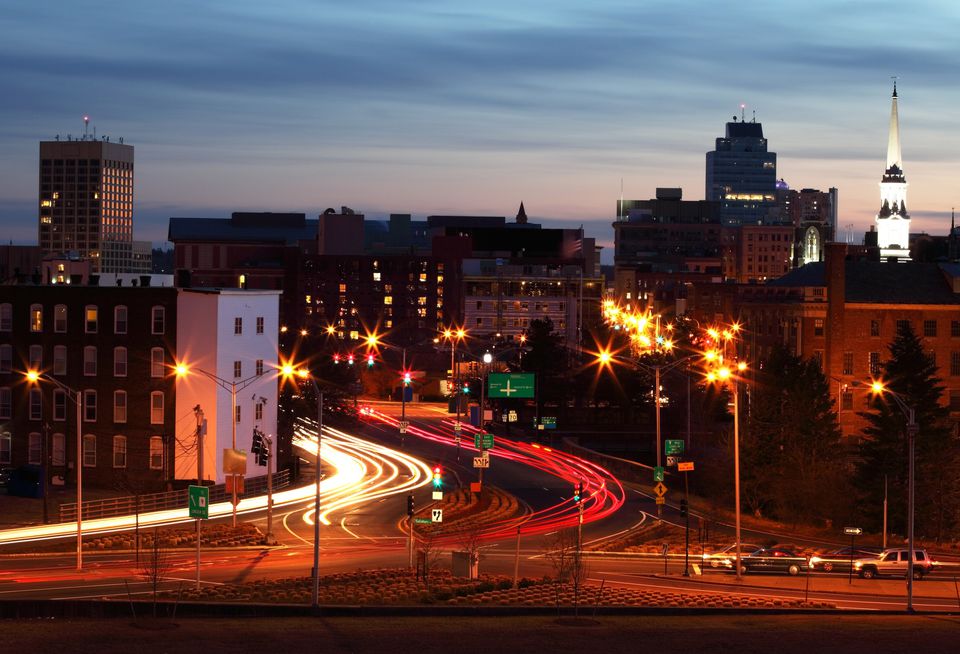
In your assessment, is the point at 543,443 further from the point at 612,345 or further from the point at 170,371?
the point at 612,345

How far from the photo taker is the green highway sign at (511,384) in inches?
3597

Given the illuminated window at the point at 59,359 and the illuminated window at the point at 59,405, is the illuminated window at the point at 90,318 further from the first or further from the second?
the illuminated window at the point at 59,405

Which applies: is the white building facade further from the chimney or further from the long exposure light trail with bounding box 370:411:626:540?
the chimney

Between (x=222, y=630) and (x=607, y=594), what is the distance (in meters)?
15.3

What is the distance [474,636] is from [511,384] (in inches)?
2024

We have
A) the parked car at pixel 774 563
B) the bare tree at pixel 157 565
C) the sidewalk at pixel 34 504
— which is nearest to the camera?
the bare tree at pixel 157 565

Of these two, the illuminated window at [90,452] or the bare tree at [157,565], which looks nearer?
the bare tree at [157,565]

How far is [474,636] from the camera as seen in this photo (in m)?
41.4

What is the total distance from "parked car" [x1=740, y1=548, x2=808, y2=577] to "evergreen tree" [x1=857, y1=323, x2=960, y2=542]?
1860cm

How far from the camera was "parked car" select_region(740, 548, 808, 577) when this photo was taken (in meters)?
63.1

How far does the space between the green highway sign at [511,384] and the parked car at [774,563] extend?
94.9 ft

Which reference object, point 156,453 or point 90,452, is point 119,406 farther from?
point 156,453


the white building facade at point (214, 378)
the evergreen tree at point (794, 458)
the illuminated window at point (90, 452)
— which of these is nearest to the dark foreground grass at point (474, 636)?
the white building facade at point (214, 378)

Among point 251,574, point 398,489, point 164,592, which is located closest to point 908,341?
point 398,489
